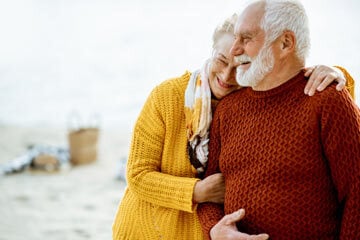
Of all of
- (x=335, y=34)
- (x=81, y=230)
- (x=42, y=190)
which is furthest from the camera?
(x=335, y=34)

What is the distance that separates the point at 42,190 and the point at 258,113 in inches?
158

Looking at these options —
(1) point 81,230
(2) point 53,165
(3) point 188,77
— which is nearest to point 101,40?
(2) point 53,165

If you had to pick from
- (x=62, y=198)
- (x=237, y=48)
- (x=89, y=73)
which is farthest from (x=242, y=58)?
(x=89, y=73)

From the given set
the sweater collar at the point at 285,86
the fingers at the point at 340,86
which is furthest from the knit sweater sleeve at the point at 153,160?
the fingers at the point at 340,86

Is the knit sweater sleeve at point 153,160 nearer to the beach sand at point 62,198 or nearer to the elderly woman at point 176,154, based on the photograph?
the elderly woman at point 176,154

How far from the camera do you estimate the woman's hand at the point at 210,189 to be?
192cm

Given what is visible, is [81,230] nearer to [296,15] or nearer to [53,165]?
[53,165]

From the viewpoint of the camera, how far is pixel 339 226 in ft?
5.55

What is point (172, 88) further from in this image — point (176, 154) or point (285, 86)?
point (285, 86)

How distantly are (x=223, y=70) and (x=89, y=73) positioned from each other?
11769mm

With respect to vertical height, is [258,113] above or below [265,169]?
above

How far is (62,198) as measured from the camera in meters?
5.07

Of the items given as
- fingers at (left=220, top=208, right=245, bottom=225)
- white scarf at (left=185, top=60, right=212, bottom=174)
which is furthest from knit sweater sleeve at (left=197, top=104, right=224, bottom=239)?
fingers at (left=220, top=208, right=245, bottom=225)

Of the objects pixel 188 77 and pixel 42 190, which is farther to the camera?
pixel 42 190
